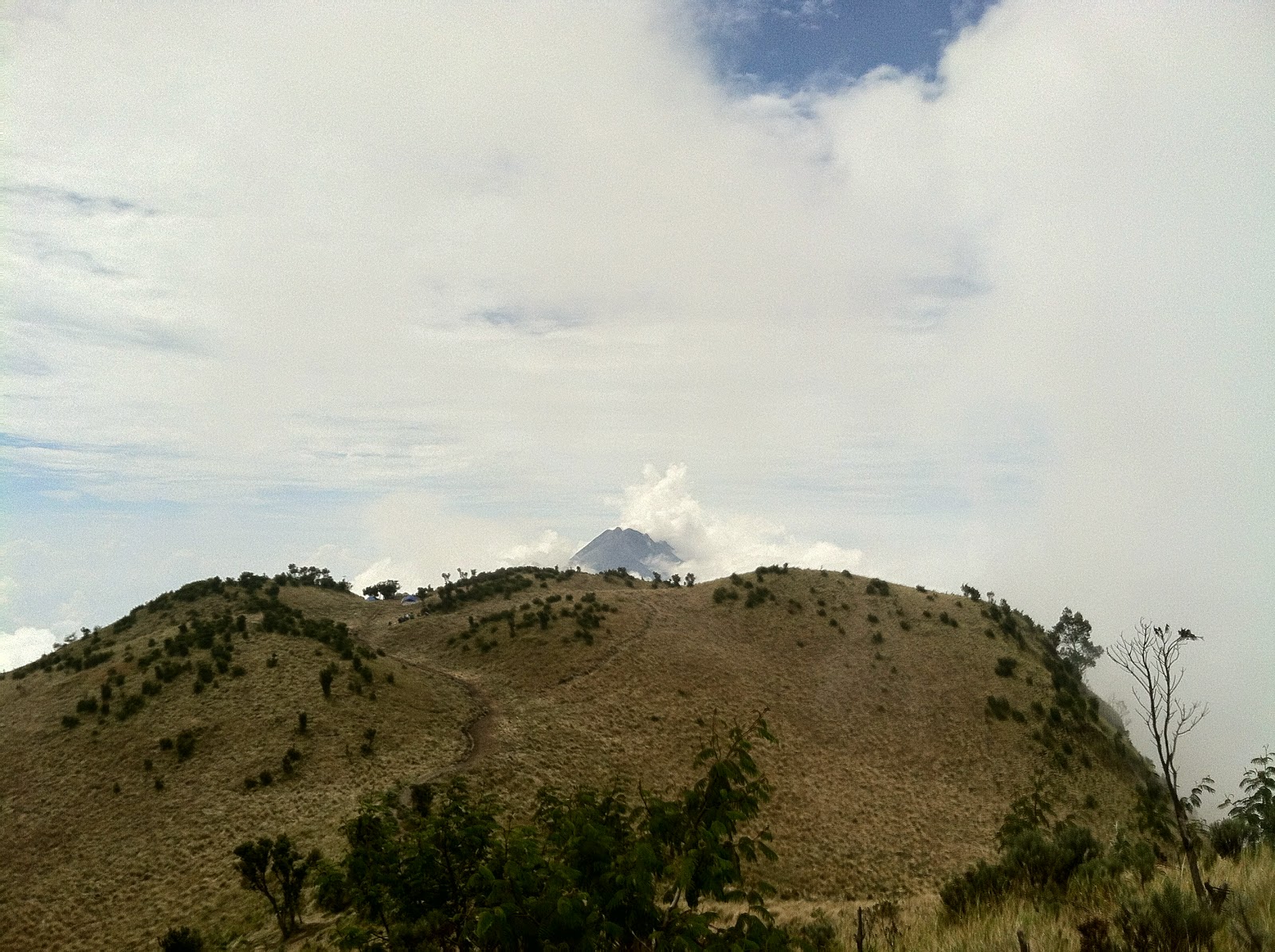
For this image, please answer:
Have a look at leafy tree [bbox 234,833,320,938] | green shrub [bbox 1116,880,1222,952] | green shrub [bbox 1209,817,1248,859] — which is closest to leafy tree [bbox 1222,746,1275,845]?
green shrub [bbox 1209,817,1248,859]

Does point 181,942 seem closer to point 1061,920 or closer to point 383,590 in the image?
point 1061,920

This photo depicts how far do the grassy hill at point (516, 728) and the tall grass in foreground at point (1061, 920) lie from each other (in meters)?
17.5

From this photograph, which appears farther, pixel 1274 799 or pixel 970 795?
pixel 970 795

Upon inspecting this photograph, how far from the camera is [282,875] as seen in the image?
63.7ft

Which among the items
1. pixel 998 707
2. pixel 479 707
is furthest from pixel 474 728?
pixel 998 707

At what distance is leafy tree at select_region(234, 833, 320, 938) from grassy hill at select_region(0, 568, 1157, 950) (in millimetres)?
1093

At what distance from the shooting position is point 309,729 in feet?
102

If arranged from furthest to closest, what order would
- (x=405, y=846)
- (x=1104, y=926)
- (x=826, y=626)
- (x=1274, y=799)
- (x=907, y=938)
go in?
(x=826, y=626) < (x=1274, y=799) < (x=907, y=938) < (x=405, y=846) < (x=1104, y=926)

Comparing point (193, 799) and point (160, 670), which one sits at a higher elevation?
point (160, 670)

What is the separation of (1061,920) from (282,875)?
66.5 ft

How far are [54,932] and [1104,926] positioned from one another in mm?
28056

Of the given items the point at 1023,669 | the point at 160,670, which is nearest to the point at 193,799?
the point at 160,670

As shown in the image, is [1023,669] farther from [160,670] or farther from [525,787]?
[160,670]

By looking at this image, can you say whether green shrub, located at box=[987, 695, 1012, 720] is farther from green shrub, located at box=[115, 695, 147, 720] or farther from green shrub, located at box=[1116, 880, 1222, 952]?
green shrub, located at box=[115, 695, 147, 720]
